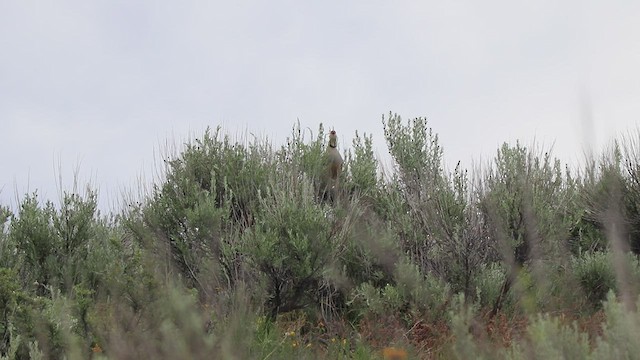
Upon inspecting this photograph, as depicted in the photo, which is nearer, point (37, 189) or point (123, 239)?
point (37, 189)

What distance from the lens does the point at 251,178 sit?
9352 mm

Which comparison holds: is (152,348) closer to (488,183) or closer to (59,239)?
(59,239)

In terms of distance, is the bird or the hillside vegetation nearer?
the hillside vegetation

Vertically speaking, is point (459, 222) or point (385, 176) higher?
point (385, 176)

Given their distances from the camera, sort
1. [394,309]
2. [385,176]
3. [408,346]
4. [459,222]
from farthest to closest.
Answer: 1. [385,176]
2. [459,222]
3. [394,309]
4. [408,346]

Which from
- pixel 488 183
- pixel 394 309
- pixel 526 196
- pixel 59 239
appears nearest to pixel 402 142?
pixel 488 183

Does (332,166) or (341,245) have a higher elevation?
(332,166)

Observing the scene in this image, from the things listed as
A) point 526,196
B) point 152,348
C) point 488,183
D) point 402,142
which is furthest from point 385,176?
point 152,348

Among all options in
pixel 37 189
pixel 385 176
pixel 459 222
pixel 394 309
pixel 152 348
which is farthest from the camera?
pixel 385 176

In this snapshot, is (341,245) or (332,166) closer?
(341,245)

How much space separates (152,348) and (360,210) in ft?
17.0

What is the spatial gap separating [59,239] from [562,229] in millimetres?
7164

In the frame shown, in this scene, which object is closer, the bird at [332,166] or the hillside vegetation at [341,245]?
the hillside vegetation at [341,245]

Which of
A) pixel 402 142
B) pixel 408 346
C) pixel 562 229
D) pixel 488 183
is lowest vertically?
pixel 408 346
